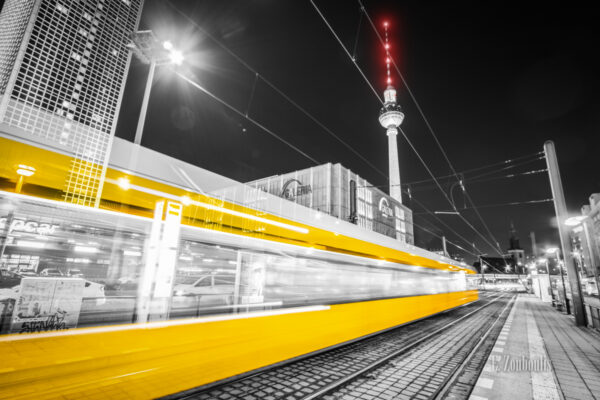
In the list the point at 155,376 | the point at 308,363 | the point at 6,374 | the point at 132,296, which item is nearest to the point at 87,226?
the point at 132,296

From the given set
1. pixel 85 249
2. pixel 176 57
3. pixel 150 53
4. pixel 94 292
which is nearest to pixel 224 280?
pixel 94 292

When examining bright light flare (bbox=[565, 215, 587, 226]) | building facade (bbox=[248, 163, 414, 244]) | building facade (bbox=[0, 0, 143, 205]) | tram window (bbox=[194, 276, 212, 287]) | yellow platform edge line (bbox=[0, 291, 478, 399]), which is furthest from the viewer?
building facade (bbox=[248, 163, 414, 244])

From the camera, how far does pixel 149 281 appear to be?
280 cm

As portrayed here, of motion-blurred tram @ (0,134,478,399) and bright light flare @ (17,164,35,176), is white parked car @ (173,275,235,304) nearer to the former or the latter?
motion-blurred tram @ (0,134,478,399)

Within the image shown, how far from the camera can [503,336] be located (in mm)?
7391

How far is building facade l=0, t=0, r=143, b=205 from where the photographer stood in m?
2.63

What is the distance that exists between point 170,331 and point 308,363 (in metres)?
2.58

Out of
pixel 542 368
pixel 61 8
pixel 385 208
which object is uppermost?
pixel 385 208

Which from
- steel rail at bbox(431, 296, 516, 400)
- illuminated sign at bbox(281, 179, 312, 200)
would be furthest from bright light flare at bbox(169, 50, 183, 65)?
illuminated sign at bbox(281, 179, 312, 200)

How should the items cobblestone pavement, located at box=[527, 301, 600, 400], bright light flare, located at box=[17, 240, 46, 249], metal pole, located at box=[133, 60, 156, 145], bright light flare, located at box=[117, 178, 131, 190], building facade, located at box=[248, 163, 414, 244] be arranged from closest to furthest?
bright light flare, located at box=[17, 240, 46, 249], bright light flare, located at box=[117, 178, 131, 190], cobblestone pavement, located at box=[527, 301, 600, 400], metal pole, located at box=[133, 60, 156, 145], building facade, located at box=[248, 163, 414, 244]

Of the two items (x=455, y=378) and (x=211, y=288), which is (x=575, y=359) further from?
(x=211, y=288)

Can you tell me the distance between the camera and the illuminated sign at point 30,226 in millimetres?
2133

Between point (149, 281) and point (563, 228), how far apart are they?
475 inches

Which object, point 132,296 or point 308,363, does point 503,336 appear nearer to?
point 308,363
